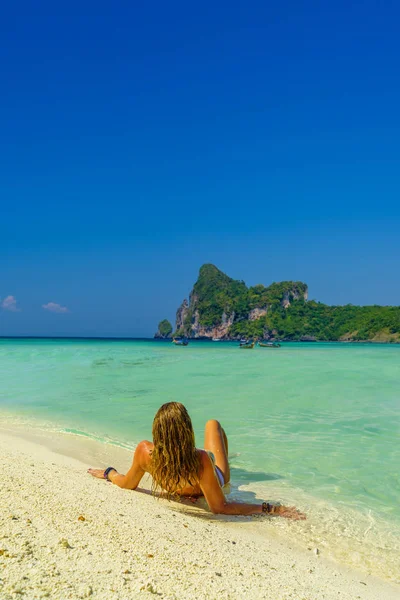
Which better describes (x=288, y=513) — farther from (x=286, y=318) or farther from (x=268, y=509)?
(x=286, y=318)

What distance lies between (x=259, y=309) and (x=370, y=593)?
16685cm

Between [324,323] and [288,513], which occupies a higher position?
[324,323]

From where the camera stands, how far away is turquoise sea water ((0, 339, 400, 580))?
168 inches

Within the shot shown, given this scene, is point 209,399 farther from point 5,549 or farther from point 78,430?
point 5,549

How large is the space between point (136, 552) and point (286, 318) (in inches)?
6231

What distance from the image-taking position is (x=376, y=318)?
138250mm

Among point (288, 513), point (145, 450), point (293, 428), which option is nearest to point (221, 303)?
point (293, 428)

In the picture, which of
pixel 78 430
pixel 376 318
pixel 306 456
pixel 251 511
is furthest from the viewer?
pixel 376 318

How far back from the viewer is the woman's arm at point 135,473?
13.0 feet

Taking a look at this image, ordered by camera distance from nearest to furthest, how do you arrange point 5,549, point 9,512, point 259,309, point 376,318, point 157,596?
point 157,596, point 5,549, point 9,512, point 376,318, point 259,309

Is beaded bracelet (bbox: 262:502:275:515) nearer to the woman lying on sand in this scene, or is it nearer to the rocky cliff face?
the woman lying on sand

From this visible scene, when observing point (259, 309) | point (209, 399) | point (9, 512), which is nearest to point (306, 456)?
point (9, 512)

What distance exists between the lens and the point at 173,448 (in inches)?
144

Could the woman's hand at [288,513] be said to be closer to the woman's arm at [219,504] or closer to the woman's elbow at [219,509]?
the woman's arm at [219,504]
